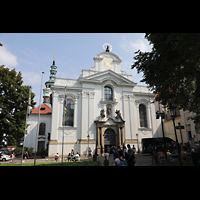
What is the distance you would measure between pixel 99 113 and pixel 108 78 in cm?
735

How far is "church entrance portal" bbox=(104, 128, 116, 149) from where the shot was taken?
93.7ft

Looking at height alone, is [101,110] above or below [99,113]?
above

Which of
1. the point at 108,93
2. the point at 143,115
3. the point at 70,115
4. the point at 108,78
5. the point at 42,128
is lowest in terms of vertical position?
the point at 42,128

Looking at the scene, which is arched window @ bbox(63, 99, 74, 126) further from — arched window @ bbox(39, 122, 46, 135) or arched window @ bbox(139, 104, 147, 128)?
arched window @ bbox(139, 104, 147, 128)

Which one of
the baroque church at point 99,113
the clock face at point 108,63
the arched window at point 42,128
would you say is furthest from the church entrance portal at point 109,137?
the arched window at point 42,128

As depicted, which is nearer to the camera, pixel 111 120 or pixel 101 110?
pixel 101 110

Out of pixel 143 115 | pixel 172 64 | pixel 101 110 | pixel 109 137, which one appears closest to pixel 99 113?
pixel 101 110

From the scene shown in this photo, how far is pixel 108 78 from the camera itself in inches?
1232

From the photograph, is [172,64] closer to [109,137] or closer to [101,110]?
[101,110]

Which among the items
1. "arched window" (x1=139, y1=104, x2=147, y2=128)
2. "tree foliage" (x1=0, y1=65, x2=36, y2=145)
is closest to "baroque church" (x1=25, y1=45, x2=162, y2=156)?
"arched window" (x1=139, y1=104, x2=147, y2=128)

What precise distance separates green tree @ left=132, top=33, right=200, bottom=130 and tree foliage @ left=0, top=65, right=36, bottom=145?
766 inches
